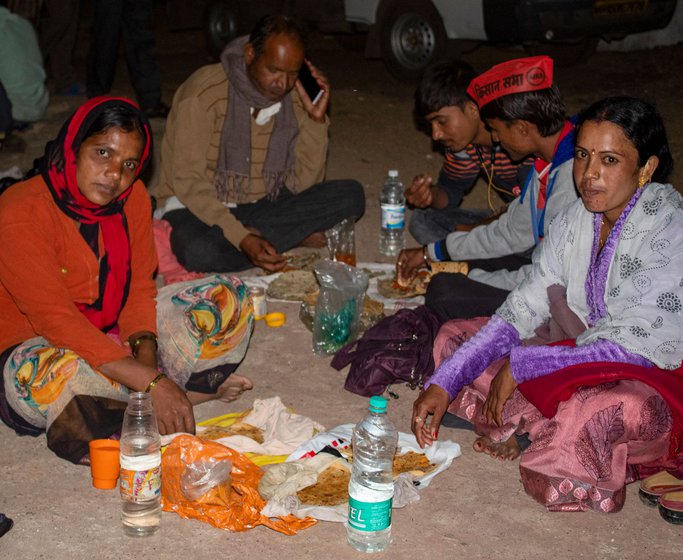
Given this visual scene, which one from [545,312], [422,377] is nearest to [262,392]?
[422,377]

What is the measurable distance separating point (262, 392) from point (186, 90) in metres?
1.93

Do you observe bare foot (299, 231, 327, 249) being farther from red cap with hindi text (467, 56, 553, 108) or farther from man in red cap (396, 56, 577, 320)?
red cap with hindi text (467, 56, 553, 108)

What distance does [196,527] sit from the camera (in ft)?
10.3

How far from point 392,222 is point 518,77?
1.79 metres

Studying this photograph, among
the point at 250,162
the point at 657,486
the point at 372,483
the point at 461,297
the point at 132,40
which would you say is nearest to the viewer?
the point at 372,483

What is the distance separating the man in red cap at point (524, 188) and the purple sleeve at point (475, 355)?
2.16 feet

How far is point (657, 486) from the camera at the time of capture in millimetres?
3320

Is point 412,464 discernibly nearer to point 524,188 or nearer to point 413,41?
point 524,188

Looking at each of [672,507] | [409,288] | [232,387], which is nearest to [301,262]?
[409,288]

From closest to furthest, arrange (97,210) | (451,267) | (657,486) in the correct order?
(657,486)
(97,210)
(451,267)

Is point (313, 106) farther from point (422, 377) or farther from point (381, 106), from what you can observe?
point (381, 106)

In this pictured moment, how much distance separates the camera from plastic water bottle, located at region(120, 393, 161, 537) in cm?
299

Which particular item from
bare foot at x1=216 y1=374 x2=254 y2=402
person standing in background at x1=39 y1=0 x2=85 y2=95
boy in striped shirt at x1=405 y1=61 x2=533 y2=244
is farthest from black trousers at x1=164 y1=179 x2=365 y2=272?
person standing in background at x1=39 y1=0 x2=85 y2=95

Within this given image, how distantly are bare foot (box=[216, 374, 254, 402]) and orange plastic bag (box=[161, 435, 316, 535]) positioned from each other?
0.71 metres
